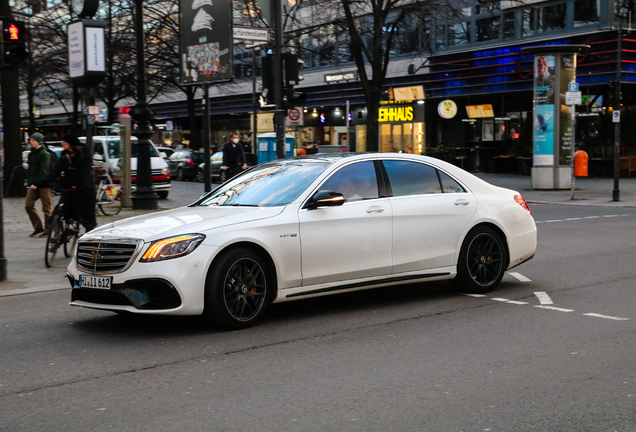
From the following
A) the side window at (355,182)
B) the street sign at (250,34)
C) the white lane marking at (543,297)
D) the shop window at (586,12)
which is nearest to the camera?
the side window at (355,182)

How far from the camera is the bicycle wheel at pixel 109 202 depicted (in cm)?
1864

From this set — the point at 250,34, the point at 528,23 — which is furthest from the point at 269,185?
the point at 528,23

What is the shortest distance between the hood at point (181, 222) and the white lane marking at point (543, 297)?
2940 mm

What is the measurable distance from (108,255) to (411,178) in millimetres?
3209

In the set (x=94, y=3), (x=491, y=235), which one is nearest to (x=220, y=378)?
(x=491, y=235)

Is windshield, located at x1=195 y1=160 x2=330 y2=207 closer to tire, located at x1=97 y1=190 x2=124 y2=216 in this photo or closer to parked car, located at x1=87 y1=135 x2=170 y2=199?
tire, located at x1=97 y1=190 x2=124 y2=216

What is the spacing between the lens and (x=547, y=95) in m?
27.2

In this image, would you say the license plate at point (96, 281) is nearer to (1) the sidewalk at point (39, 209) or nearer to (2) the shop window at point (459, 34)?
(1) the sidewalk at point (39, 209)

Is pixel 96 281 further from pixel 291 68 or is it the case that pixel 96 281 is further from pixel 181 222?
pixel 291 68

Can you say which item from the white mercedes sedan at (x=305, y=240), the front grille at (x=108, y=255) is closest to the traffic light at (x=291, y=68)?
the white mercedes sedan at (x=305, y=240)

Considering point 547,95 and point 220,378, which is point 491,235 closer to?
point 220,378

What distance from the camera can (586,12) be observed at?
32.3 metres

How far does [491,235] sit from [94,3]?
8.93 m

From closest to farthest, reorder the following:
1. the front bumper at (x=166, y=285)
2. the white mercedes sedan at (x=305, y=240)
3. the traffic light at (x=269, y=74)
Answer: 1. the front bumper at (x=166, y=285)
2. the white mercedes sedan at (x=305, y=240)
3. the traffic light at (x=269, y=74)
